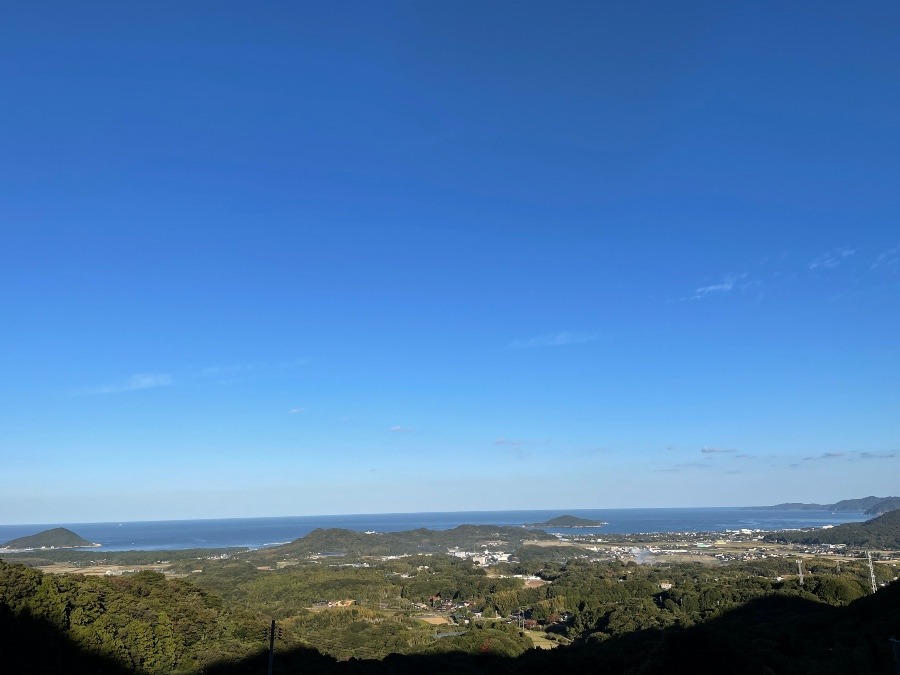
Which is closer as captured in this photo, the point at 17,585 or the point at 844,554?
the point at 17,585

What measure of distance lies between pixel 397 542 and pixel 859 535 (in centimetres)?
10885

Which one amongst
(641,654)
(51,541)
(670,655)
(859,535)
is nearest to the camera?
(670,655)

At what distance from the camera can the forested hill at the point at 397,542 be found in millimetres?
141125

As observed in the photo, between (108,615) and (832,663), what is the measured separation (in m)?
30.3

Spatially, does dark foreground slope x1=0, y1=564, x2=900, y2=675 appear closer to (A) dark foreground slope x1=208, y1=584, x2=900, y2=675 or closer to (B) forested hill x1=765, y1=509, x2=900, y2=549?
(A) dark foreground slope x1=208, y1=584, x2=900, y2=675

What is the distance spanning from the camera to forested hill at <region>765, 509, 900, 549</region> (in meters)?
119

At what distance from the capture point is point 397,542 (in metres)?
159

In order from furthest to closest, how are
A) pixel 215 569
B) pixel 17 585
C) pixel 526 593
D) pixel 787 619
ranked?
pixel 215 569 → pixel 526 593 → pixel 787 619 → pixel 17 585

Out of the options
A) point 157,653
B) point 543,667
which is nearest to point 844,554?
point 543,667

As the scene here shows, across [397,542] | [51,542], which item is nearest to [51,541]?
[51,542]

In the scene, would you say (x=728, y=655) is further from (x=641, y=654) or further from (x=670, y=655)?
(x=641, y=654)

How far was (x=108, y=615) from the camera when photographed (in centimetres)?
→ 2678

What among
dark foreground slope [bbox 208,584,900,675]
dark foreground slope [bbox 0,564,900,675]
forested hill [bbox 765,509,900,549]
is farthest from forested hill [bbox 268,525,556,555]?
dark foreground slope [bbox 0,564,900,675]

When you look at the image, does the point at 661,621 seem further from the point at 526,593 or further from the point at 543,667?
the point at 526,593
